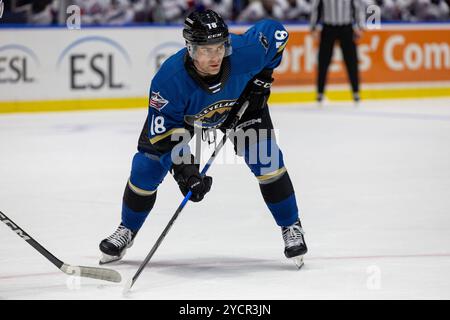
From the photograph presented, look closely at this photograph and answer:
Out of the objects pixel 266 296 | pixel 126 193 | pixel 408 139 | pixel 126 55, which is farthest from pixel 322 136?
pixel 266 296

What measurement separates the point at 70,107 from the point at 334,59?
319cm

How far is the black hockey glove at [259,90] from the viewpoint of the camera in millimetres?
4289

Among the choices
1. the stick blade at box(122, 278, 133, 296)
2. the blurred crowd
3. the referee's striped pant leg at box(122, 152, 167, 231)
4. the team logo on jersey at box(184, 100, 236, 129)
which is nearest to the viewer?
the stick blade at box(122, 278, 133, 296)

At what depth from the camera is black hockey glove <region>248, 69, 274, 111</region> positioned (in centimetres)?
429

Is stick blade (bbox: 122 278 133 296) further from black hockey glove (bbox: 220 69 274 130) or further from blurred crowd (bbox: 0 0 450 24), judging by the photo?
blurred crowd (bbox: 0 0 450 24)

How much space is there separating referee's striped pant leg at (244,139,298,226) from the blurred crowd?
6344mm

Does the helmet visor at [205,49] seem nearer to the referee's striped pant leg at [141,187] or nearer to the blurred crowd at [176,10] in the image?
the referee's striped pant leg at [141,187]

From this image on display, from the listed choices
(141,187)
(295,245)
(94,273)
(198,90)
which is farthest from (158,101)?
(295,245)

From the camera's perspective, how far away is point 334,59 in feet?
39.7

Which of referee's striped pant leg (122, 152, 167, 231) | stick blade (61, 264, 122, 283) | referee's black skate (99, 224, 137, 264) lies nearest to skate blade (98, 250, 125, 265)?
referee's black skate (99, 224, 137, 264)

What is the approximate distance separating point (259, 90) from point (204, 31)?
47cm

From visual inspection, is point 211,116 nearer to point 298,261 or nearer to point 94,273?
point 298,261

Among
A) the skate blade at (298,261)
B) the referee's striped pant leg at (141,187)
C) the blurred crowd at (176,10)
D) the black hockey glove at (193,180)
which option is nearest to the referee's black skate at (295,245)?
the skate blade at (298,261)

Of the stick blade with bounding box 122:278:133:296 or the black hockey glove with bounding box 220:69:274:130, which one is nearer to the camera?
the stick blade with bounding box 122:278:133:296
